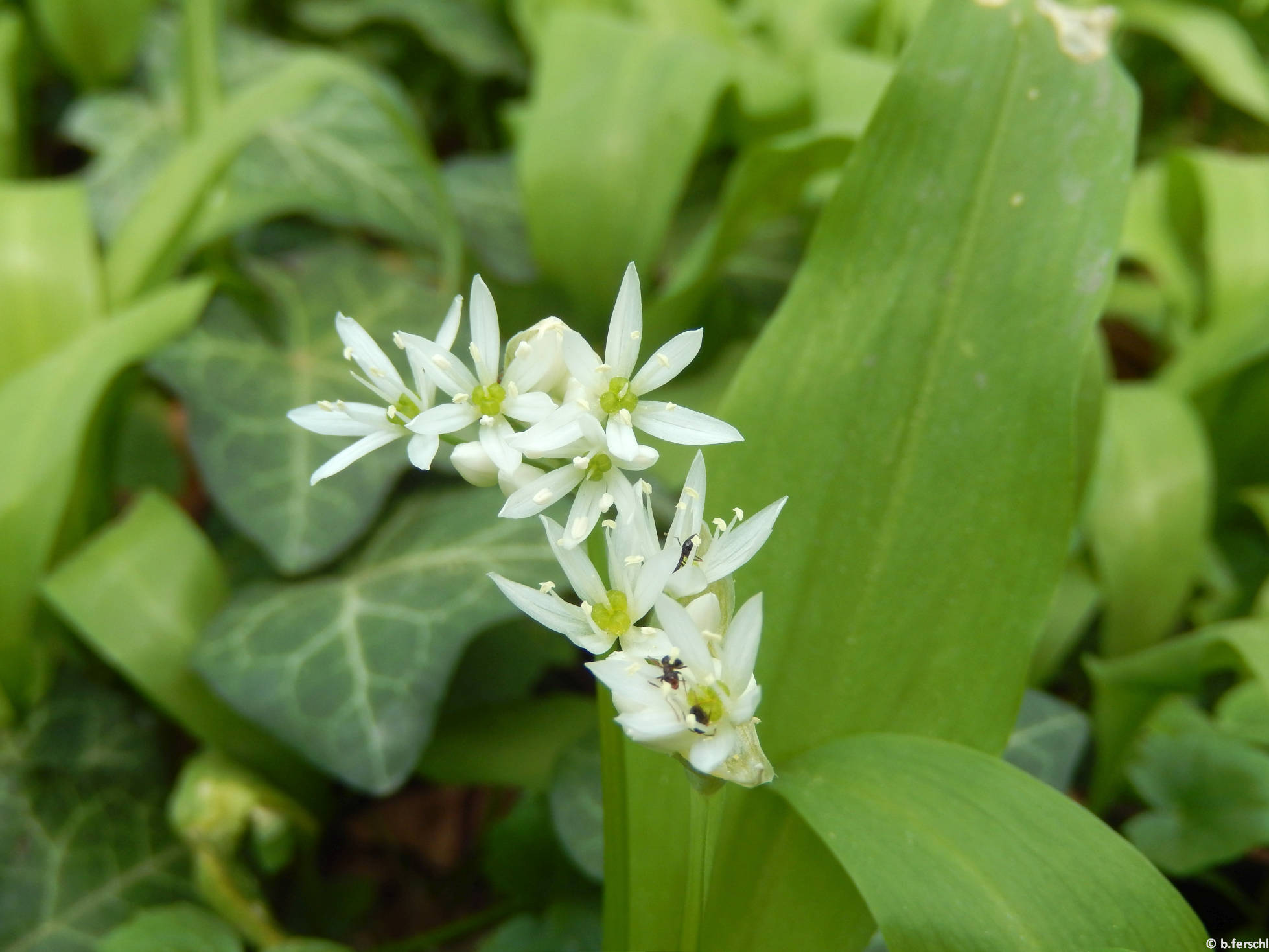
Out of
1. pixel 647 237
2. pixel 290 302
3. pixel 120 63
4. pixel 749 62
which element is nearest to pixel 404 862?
pixel 290 302

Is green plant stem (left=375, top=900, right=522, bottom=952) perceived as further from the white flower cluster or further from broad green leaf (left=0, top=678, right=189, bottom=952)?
the white flower cluster

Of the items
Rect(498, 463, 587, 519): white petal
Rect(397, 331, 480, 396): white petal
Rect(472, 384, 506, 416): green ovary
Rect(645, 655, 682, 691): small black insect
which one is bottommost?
Rect(645, 655, 682, 691): small black insect

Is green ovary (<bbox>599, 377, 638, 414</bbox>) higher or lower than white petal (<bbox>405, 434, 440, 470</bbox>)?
higher

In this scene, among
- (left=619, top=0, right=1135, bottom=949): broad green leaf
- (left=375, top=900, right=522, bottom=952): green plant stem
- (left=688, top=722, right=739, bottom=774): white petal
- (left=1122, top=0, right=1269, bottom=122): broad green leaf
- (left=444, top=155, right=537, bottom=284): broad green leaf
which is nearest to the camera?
(left=688, top=722, right=739, bottom=774): white petal

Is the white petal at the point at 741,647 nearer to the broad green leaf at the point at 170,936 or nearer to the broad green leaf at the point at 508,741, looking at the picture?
the broad green leaf at the point at 508,741

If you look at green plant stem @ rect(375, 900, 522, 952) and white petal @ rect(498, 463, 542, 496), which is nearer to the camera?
white petal @ rect(498, 463, 542, 496)

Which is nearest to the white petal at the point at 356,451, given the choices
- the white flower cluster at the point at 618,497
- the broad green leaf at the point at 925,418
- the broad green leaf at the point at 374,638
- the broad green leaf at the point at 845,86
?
the white flower cluster at the point at 618,497

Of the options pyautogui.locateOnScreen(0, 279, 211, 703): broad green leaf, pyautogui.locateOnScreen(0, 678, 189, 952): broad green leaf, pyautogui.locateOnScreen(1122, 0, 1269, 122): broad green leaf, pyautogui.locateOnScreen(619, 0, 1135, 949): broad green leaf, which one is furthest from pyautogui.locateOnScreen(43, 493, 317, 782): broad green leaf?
pyautogui.locateOnScreen(1122, 0, 1269, 122): broad green leaf
